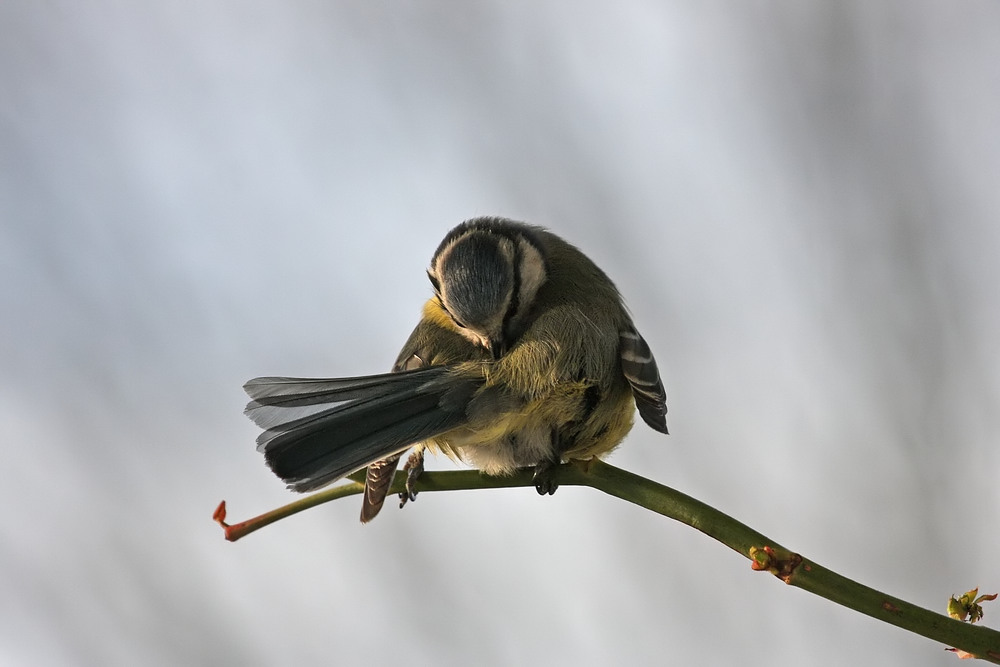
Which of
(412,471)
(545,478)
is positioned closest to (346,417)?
(412,471)

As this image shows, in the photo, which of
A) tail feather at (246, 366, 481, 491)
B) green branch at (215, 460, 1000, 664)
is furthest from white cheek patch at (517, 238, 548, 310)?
green branch at (215, 460, 1000, 664)

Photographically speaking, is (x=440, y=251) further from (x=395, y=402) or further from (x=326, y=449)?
(x=326, y=449)

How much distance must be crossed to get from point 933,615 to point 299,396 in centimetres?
82

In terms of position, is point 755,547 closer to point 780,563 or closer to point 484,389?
point 780,563

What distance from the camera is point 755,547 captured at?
100 cm

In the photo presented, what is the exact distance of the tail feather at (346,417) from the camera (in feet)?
3.48

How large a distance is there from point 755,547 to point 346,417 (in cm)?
55

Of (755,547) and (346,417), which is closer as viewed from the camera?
(755,547)

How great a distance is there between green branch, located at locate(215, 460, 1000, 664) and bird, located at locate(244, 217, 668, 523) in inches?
2.9

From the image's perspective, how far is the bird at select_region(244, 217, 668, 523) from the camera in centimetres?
114

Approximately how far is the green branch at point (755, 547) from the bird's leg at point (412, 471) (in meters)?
0.03

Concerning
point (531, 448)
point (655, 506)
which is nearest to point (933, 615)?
point (655, 506)

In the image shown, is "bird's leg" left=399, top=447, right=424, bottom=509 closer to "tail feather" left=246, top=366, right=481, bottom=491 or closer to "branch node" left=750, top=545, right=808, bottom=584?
"tail feather" left=246, top=366, right=481, bottom=491

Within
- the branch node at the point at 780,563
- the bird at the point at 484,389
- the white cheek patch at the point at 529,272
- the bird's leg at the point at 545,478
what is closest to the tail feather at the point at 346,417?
the bird at the point at 484,389
